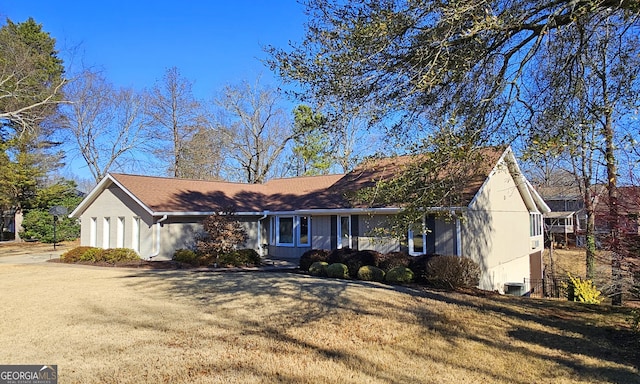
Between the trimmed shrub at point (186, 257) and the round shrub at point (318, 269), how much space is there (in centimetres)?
586

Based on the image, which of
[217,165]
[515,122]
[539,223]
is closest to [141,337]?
[515,122]

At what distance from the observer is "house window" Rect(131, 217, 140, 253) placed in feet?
68.1

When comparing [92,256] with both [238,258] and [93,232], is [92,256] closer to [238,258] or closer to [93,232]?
[93,232]

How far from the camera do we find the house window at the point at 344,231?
18.7 m

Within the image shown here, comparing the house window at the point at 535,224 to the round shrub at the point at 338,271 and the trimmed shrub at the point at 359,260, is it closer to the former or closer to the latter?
the trimmed shrub at the point at 359,260

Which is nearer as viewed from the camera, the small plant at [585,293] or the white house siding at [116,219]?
the small plant at [585,293]

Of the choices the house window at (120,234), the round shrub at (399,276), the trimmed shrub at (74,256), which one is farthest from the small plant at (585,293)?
the trimmed shrub at (74,256)

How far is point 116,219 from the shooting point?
862 inches

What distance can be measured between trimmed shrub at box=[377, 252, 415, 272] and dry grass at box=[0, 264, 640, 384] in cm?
223

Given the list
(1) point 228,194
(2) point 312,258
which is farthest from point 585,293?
(1) point 228,194

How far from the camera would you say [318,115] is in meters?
7.57

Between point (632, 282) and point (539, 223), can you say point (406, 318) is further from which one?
point (539, 223)

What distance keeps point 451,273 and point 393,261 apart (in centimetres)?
232

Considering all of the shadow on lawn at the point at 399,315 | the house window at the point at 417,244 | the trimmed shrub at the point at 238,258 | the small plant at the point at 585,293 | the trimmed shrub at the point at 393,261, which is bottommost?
the small plant at the point at 585,293
